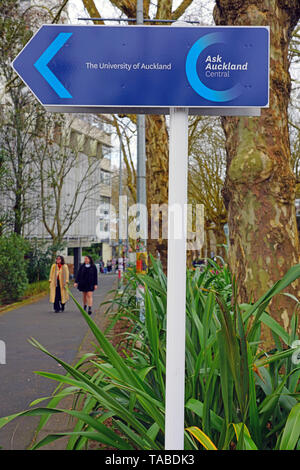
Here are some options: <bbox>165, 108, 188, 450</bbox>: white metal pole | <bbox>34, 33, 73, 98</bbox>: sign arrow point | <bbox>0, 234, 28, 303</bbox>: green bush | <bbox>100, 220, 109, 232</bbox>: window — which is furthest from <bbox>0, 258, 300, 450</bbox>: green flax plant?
<bbox>100, 220, 109, 232</bbox>: window

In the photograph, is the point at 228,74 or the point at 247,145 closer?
the point at 228,74

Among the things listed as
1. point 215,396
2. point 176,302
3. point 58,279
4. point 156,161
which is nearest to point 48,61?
point 176,302

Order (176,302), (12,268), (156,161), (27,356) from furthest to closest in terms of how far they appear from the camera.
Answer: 1. (12,268)
2. (156,161)
3. (27,356)
4. (176,302)

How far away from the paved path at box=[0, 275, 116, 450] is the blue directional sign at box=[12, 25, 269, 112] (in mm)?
1965

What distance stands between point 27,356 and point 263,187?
17.9 ft

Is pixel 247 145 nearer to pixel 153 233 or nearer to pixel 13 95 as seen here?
pixel 153 233

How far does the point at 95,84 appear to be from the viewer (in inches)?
88.6

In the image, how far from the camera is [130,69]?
7.39ft

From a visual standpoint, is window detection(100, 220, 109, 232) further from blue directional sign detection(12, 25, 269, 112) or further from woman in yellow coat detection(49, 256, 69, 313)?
blue directional sign detection(12, 25, 269, 112)

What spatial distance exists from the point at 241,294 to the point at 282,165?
104 cm

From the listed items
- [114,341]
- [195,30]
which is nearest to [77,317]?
[114,341]

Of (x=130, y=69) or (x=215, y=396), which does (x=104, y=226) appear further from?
(x=130, y=69)

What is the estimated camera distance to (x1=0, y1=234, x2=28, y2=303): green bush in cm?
1789
